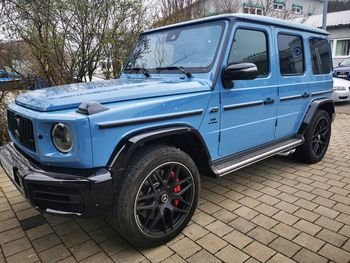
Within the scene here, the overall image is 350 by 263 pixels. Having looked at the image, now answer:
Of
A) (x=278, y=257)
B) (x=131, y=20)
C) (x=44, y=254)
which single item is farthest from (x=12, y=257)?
(x=131, y=20)

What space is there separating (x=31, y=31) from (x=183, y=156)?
4175 millimetres

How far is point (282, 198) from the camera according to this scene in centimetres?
345

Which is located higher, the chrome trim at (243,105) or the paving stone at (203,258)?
the chrome trim at (243,105)

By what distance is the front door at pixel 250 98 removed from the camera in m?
3.03

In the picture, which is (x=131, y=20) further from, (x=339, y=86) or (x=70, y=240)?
(x=339, y=86)

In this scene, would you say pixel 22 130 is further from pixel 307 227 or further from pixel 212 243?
pixel 307 227

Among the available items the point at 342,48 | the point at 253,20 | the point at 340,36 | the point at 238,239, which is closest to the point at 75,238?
the point at 238,239

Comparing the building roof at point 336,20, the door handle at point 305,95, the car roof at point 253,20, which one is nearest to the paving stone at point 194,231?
the car roof at point 253,20

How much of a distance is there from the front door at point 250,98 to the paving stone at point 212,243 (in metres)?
0.86

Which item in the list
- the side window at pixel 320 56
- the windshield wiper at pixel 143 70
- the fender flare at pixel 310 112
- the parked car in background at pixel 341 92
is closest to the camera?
the windshield wiper at pixel 143 70

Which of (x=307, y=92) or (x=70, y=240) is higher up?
(x=307, y=92)

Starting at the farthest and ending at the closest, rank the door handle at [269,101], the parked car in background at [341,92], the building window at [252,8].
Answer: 1. the building window at [252,8]
2. the parked car in background at [341,92]
3. the door handle at [269,101]

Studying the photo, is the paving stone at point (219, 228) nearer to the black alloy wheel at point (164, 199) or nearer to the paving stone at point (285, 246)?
the black alloy wheel at point (164, 199)

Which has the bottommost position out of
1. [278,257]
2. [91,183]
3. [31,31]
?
[278,257]
